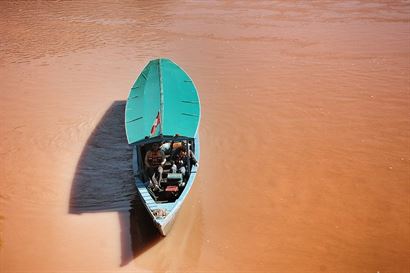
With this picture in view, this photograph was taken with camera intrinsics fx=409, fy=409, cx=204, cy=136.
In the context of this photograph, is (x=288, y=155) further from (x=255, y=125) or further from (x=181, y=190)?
(x=181, y=190)

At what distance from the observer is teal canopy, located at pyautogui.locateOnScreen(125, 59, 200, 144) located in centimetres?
869

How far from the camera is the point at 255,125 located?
461 inches

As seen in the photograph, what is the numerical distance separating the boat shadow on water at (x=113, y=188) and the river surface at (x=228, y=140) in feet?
0.12

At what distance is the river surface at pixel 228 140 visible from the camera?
8609mm

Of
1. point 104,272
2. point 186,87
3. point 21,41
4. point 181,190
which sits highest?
point 21,41

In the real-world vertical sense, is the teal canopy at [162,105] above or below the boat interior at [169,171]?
above

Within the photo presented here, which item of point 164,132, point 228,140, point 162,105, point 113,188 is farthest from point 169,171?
point 228,140

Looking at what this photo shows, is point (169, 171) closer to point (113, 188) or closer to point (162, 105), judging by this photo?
point (162, 105)

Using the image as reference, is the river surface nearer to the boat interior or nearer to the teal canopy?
the boat interior

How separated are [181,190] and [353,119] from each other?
5.89 m

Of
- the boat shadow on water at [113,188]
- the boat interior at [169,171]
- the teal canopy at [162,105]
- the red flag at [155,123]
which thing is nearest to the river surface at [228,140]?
the boat shadow on water at [113,188]

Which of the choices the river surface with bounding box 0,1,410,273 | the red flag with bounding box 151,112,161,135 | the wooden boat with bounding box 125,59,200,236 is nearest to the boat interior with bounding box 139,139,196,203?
the wooden boat with bounding box 125,59,200,236

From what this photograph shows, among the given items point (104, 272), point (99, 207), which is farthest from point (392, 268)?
point (99, 207)

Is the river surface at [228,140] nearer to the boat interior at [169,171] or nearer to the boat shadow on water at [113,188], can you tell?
the boat shadow on water at [113,188]
